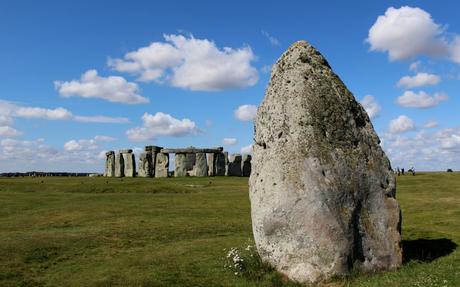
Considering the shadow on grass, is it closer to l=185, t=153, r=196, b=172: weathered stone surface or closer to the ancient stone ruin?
the ancient stone ruin

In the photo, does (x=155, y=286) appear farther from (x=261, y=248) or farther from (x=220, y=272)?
(x=261, y=248)

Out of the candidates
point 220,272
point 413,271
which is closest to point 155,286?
point 220,272

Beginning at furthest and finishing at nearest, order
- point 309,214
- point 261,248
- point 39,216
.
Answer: point 39,216
point 261,248
point 309,214

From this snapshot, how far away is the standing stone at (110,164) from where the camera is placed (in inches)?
2728

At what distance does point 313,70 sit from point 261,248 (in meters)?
5.21

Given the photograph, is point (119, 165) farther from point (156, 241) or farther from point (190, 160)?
point (156, 241)

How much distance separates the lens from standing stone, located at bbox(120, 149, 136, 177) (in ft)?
214

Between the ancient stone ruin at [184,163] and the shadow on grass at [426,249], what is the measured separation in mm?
44970

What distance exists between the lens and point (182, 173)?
207 feet

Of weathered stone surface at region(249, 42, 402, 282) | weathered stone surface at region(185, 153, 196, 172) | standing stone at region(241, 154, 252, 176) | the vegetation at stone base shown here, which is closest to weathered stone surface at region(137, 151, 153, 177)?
weathered stone surface at region(185, 153, 196, 172)

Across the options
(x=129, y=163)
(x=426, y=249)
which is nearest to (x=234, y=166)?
(x=129, y=163)

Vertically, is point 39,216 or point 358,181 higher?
point 358,181

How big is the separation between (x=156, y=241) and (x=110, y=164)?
52679 millimetres

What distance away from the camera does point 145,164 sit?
2525 inches
